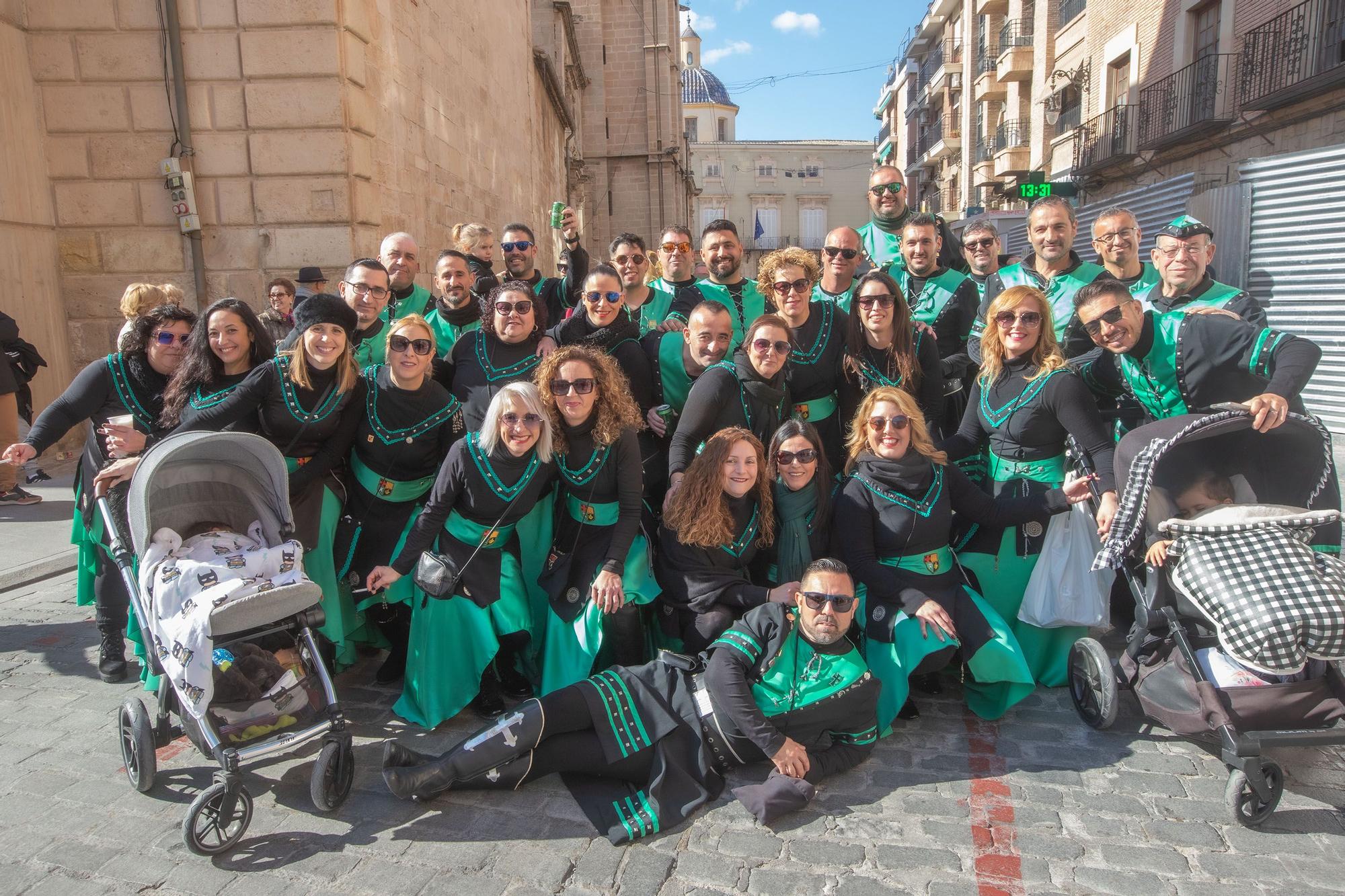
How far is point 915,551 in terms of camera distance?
12.8ft

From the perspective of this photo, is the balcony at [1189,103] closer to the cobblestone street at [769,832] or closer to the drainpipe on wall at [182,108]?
the drainpipe on wall at [182,108]

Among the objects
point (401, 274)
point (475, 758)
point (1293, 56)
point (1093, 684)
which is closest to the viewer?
point (475, 758)

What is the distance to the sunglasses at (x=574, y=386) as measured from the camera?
149 inches

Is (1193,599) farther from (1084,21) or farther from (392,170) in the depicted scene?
(1084,21)

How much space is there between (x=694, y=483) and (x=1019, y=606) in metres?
1.64

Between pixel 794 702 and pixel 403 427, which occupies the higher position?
pixel 403 427

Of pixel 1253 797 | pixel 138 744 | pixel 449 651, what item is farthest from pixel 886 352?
pixel 138 744

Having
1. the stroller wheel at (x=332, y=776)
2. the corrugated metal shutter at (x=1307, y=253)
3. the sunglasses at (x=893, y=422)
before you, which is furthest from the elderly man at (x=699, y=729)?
the corrugated metal shutter at (x=1307, y=253)

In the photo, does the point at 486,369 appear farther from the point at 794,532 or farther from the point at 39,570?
the point at 39,570

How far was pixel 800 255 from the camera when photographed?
4.64 metres

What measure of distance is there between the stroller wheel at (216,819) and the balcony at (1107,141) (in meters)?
20.5

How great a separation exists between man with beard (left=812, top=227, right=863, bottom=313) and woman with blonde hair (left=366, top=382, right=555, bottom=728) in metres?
2.10

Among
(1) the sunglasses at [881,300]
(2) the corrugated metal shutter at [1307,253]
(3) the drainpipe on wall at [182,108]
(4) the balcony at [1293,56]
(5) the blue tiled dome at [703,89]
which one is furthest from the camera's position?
(5) the blue tiled dome at [703,89]

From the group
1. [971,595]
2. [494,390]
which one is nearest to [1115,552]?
[971,595]
